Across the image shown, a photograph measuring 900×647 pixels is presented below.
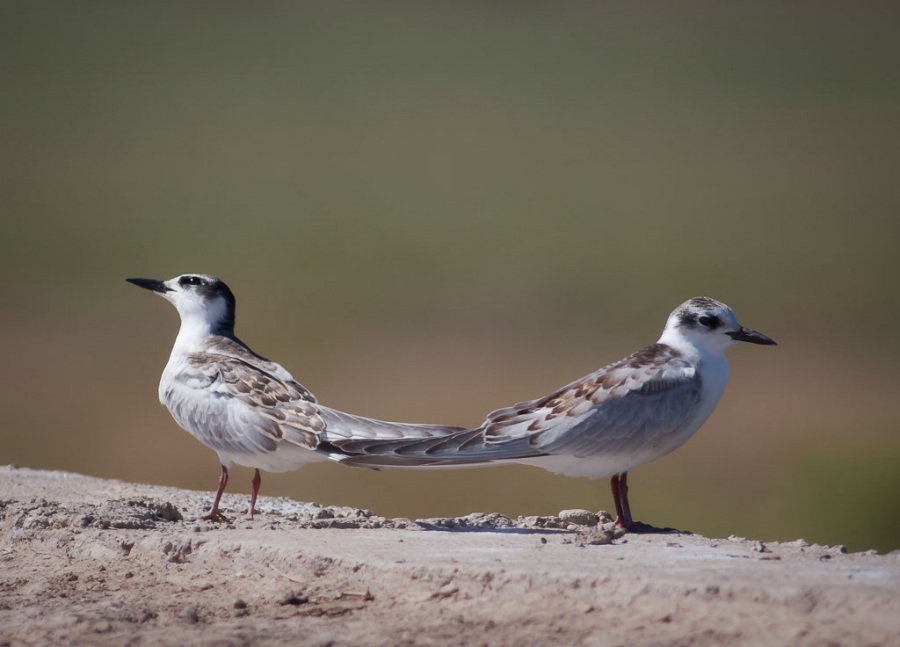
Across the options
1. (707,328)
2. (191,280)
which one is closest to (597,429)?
(707,328)

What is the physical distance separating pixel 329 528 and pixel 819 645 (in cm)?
350

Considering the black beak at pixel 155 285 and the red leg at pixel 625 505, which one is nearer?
the red leg at pixel 625 505

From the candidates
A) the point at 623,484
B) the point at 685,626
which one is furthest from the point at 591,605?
the point at 623,484

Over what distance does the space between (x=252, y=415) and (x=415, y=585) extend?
107 inches

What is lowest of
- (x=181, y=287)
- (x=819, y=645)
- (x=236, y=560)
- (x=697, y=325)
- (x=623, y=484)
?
(x=819, y=645)

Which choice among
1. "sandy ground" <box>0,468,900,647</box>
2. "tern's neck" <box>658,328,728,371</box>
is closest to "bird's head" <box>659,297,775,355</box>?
"tern's neck" <box>658,328,728,371</box>

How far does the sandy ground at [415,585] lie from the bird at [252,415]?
512mm

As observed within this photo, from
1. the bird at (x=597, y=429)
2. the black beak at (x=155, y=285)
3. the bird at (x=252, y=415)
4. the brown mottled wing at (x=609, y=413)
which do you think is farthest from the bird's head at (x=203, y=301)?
the brown mottled wing at (x=609, y=413)

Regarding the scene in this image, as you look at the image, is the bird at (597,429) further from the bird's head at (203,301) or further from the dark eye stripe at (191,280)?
the dark eye stripe at (191,280)

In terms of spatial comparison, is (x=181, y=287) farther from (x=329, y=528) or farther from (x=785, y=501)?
(x=785, y=501)

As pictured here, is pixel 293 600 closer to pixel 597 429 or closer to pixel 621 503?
pixel 597 429

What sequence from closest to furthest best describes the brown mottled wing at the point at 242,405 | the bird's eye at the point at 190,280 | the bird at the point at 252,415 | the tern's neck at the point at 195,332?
the bird at the point at 252,415 → the brown mottled wing at the point at 242,405 → the tern's neck at the point at 195,332 → the bird's eye at the point at 190,280

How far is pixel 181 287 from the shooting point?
11.2 meters

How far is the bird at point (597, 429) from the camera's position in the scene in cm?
873
